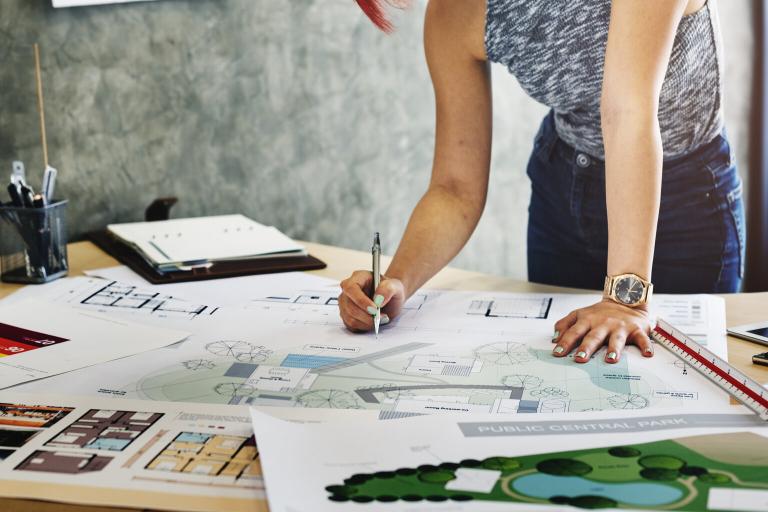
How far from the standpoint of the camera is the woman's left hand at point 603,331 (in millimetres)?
1076

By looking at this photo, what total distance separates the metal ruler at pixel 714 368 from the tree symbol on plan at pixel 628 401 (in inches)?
3.7

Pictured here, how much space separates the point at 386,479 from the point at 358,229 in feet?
4.58

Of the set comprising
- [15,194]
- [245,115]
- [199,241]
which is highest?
[245,115]

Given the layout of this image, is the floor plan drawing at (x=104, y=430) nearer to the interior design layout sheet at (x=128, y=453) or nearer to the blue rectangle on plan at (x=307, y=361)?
the interior design layout sheet at (x=128, y=453)

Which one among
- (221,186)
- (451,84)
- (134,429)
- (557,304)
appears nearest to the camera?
(134,429)

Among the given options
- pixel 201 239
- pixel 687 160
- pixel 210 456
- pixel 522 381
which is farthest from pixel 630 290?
pixel 201 239

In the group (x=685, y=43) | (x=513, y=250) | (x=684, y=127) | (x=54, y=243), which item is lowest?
(x=513, y=250)

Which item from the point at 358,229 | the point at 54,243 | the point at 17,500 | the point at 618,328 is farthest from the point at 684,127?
the point at 17,500

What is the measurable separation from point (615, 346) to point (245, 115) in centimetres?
106

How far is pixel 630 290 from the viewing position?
45.3 inches

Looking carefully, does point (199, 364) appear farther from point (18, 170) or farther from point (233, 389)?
point (18, 170)

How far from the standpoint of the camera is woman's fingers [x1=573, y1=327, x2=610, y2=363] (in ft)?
3.49

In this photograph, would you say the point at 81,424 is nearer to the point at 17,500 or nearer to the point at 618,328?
the point at 17,500

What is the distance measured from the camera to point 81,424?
91 cm
